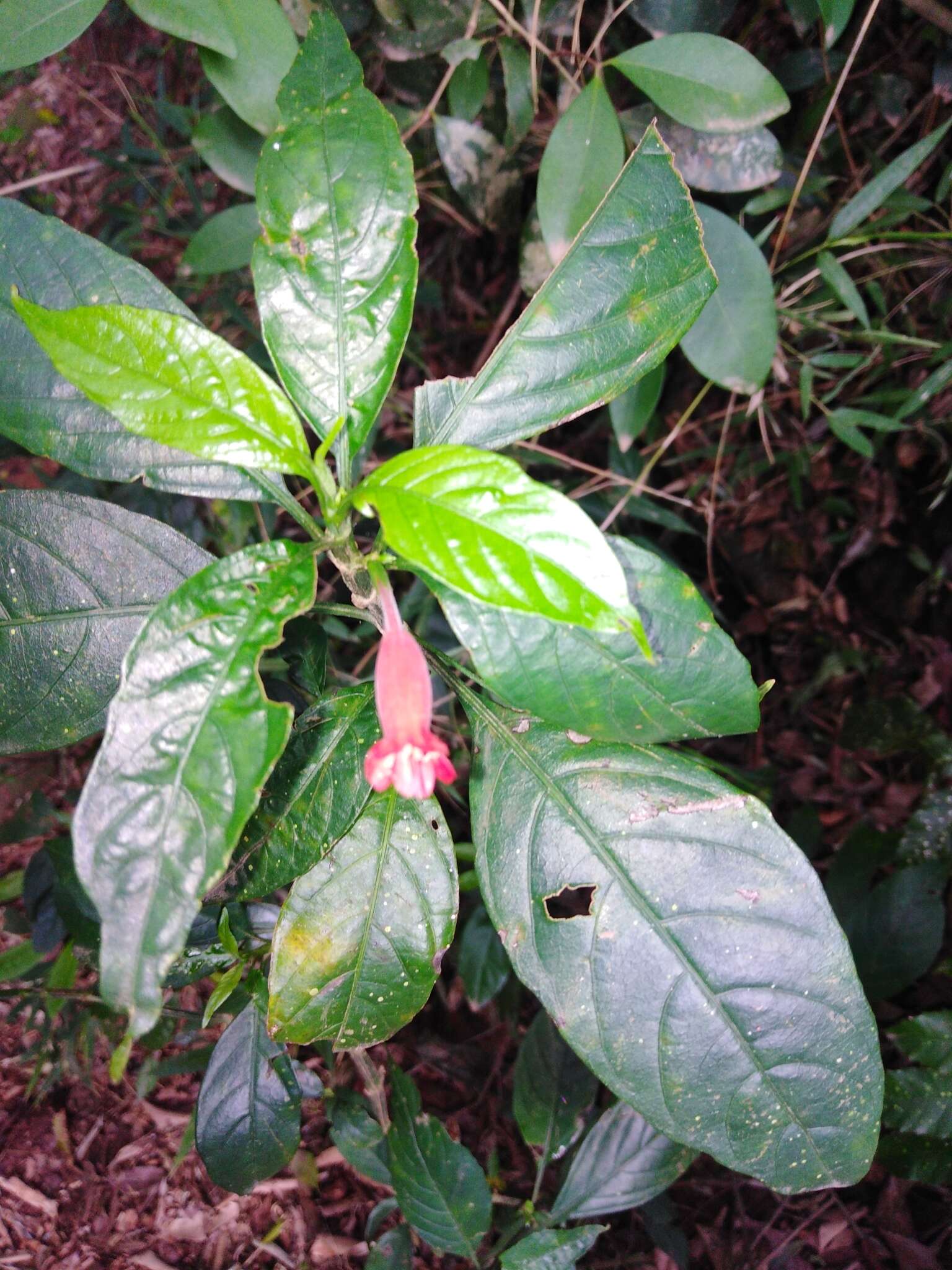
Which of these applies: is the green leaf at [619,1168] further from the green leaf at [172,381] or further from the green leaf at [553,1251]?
the green leaf at [172,381]

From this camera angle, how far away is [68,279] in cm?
101

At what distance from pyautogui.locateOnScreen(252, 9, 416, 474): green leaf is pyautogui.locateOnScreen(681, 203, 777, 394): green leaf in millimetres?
739

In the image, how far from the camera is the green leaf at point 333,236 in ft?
3.11

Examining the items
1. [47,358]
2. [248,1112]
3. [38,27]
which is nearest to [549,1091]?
[248,1112]

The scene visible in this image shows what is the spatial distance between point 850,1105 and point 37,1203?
191 cm

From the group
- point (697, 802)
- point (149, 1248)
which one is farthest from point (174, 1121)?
point (697, 802)

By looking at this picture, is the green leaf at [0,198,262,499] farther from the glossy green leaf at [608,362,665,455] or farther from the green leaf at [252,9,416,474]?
the glossy green leaf at [608,362,665,455]

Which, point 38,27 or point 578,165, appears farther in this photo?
point 578,165

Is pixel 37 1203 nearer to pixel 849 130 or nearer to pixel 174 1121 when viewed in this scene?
pixel 174 1121

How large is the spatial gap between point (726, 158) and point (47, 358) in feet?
4.32

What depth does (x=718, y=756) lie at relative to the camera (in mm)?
2256

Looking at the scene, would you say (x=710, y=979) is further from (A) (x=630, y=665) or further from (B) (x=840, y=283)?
(B) (x=840, y=283)

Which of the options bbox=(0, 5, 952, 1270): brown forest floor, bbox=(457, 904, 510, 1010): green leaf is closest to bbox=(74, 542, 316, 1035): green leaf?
bbox=(457, 904, 510, 1010): green leaf

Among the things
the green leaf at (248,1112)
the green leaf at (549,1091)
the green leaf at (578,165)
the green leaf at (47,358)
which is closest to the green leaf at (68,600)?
the green leaf at (47,358)
